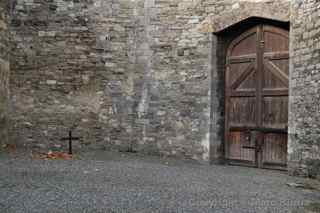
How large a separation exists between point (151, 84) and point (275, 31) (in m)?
3.03

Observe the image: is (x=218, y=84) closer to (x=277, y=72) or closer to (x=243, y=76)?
(x=243, y=76)

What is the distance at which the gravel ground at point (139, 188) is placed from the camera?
4.25m

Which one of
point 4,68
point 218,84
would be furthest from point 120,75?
point 4,68

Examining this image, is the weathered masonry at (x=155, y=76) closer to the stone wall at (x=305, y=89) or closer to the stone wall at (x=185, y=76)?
the stone wall at (x=185, y=76)

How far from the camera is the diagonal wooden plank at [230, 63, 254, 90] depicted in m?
8.20

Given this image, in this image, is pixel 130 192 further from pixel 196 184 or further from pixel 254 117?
pixel 254 117

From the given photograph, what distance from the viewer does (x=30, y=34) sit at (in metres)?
9.49

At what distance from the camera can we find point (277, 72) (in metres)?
7.72

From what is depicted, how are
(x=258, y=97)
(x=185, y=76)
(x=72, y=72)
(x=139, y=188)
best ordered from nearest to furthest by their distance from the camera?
(x=139, y=188)
(x=258, y=97)
(x=185, y=76)
(x=72, y=72)

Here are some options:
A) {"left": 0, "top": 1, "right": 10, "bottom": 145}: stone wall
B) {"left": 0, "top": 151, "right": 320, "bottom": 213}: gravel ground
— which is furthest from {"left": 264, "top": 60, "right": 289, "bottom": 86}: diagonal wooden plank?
{"left": 0, "top": 1, "right": 10, "bottom": 145}: stone wall

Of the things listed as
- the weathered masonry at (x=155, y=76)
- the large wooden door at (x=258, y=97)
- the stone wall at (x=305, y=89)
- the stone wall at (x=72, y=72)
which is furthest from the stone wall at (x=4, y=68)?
the stone wall at (x=305, y=89)

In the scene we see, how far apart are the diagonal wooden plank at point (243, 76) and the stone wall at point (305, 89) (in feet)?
3.79

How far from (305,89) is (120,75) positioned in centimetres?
435

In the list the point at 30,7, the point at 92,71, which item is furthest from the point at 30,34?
the point at 92,71
